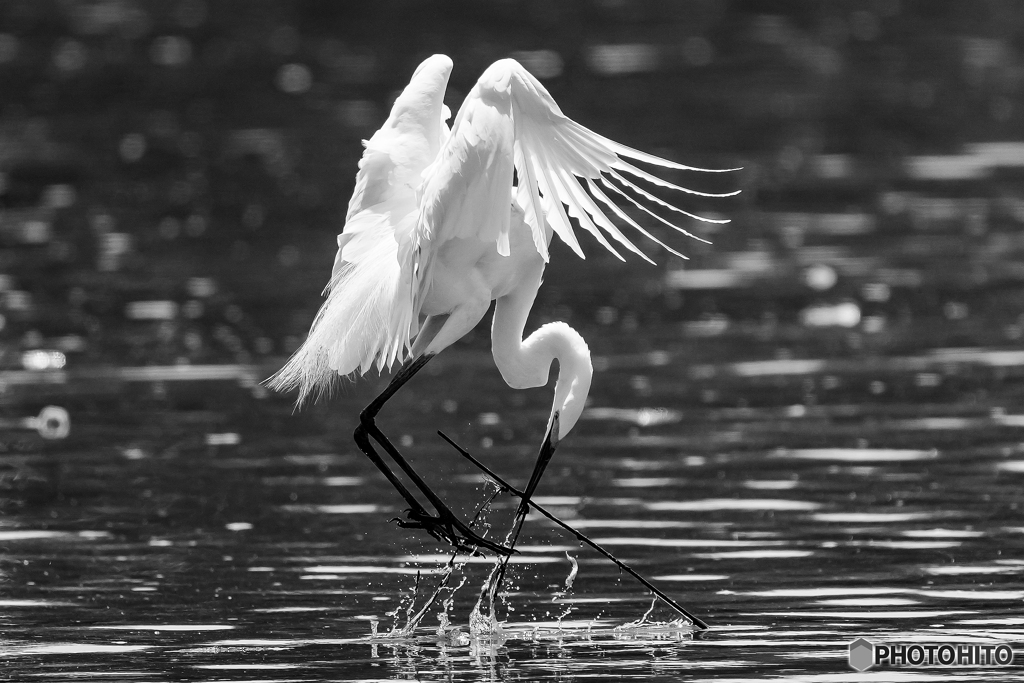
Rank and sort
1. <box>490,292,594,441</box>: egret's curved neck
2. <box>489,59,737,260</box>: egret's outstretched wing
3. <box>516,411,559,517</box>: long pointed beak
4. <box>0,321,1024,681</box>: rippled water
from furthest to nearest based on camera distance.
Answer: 1. <box>490,292,594,441</box>: egret's curved neck
2. <box>516,411,559,517</box>: long pointed beak
3. <box>489,59,737,260</box>: egret's outstretched wing
4. <box>0,321,1024,681</box>: rippled water

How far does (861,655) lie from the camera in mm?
7094

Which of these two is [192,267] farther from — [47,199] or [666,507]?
[666,507]

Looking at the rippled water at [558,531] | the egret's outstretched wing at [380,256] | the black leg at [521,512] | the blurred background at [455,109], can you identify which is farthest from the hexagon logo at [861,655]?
the blurred background at [455,109]

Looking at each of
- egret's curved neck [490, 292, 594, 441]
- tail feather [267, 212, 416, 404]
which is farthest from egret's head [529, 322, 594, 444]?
tail feather [267, 212, 416, 404]

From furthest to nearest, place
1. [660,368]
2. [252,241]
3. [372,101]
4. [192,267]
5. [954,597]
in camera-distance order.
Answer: [372,101], [252,241], [192,267], [660,368], [954,597]

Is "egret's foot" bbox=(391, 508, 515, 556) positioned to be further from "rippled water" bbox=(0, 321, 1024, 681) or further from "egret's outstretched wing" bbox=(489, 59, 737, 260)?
"egret's outstretched wing" bbox=(489, 59, 737, 260)

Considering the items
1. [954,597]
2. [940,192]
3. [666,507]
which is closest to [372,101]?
[940,192]

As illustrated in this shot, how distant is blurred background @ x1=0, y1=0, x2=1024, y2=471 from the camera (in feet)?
46.6

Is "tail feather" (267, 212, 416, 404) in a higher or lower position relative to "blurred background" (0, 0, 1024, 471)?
lower

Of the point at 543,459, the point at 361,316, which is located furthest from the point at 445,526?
the point at 361,316

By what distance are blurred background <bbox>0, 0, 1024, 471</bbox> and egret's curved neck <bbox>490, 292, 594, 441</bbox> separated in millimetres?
3092

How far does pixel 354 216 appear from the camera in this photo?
9.02 metres

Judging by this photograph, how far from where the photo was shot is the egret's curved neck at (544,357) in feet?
27.7

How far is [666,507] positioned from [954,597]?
2165 mm
